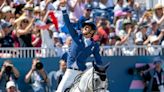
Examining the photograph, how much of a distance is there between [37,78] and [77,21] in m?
1.50

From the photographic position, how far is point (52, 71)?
47.0 ft

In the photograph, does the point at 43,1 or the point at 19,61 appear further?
the point at 43,1

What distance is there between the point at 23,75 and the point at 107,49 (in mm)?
1950

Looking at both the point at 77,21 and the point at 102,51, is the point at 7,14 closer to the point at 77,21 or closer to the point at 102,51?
the point at 77,21

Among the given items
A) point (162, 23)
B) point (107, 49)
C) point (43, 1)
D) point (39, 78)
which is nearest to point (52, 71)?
point (39, 78)

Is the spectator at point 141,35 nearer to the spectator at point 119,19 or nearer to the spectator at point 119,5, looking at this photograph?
the spectator at point 119,19

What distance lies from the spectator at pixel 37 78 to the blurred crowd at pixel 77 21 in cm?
53

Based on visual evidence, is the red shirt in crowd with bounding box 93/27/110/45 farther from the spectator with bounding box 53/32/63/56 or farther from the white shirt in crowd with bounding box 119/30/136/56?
the spectator with bounding box 53/32/63/56

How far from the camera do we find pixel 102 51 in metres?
14.6

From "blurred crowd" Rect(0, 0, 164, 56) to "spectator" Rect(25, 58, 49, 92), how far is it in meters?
0.53

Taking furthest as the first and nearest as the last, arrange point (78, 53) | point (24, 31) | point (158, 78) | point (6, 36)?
point (158, 78), point (24, 31), point (6, 36), point (78, 53)

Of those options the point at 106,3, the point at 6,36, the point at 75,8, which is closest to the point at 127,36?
the point at 75,8

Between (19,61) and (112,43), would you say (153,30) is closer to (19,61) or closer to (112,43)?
(112,43)

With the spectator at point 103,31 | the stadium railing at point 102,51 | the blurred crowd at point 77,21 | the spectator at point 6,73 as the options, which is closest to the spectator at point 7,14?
the blurred crowd at point 77,21
